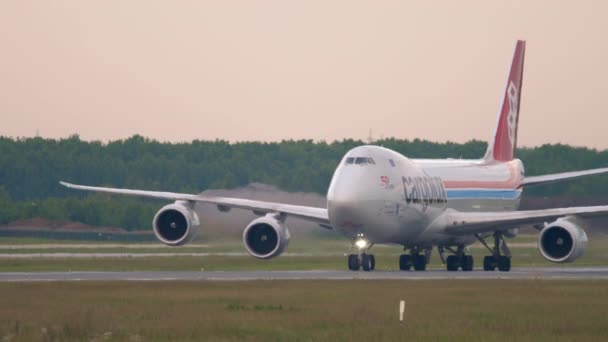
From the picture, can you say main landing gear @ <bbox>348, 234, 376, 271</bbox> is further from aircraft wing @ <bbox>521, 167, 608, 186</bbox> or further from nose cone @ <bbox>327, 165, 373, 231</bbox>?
aircraft wing @ <bbox>521, 167, 608, 186</bbox>

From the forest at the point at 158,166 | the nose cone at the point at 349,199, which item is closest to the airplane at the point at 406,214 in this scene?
the nose cone at the point at 349,199

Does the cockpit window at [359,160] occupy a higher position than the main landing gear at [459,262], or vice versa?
the cockpit window at [359,160]

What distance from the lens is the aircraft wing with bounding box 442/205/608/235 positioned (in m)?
49.8

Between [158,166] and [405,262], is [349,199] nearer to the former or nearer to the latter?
[405,262]

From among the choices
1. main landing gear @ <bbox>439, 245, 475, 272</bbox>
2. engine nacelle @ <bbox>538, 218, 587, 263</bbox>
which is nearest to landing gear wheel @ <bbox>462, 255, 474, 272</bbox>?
main landing gear @ <bbox>439, 245, 475, 272</bbox>

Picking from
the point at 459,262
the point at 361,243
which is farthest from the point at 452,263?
the point at 361,243

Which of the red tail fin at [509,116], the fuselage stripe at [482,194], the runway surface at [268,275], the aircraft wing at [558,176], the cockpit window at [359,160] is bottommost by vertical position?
the runway surface at [268,275]

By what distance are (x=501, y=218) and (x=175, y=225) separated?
1196 cm

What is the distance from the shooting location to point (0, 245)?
77625 millimetres

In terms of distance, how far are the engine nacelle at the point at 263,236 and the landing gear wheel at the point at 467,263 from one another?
716 cm

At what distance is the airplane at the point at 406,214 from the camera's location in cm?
4916

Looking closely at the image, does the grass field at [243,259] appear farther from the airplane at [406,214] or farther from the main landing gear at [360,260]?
the main landing gear at [360,260]
